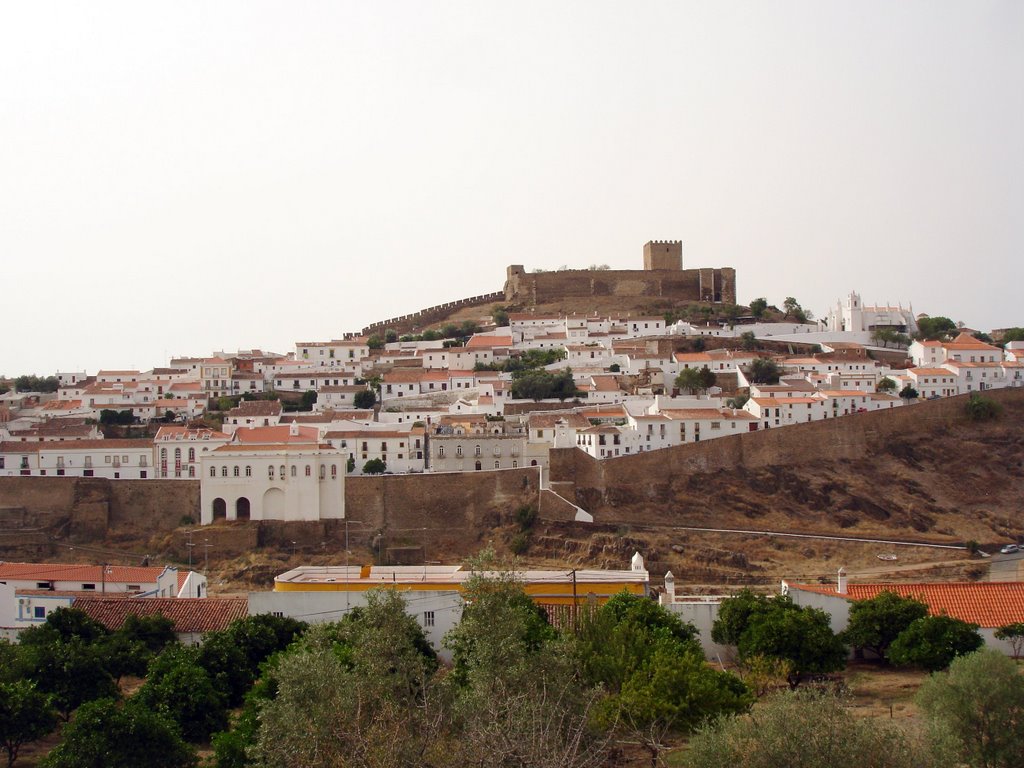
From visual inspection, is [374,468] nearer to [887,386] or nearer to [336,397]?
[336,397]

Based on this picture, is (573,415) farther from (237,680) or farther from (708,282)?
(708,282)

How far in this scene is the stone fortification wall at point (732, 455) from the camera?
38219 mm

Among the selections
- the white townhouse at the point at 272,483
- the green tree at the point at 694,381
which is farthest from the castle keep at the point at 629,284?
the white townhouse at the point at 272,483

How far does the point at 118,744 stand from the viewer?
51.5 feet

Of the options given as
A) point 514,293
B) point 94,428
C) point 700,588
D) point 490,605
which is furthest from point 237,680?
point 514,293

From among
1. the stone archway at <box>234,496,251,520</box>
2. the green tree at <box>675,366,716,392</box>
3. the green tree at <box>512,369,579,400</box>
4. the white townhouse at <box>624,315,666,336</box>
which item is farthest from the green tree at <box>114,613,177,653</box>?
the white townhouse at <box>624,315,666,336</box>

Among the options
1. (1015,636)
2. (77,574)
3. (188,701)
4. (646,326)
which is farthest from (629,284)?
(188,701)

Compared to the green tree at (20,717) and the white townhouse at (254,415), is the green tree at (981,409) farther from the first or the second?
the green tree at (20,717)

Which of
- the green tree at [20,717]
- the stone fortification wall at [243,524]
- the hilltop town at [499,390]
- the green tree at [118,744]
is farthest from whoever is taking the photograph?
the hilltop town at [499,390]

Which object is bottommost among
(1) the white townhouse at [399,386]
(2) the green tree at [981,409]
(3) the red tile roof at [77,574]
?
(3) the red tile roof at [77,574]

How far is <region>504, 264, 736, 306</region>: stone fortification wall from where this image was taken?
69125 millimetres

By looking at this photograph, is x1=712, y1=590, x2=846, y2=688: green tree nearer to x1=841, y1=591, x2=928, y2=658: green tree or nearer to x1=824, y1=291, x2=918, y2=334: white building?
x1=841, y1=591, x2=928, y2=658: green tree

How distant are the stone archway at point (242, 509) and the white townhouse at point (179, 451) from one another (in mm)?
3867

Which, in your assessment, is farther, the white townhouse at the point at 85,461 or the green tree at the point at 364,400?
the green tree at the point at 364,400
